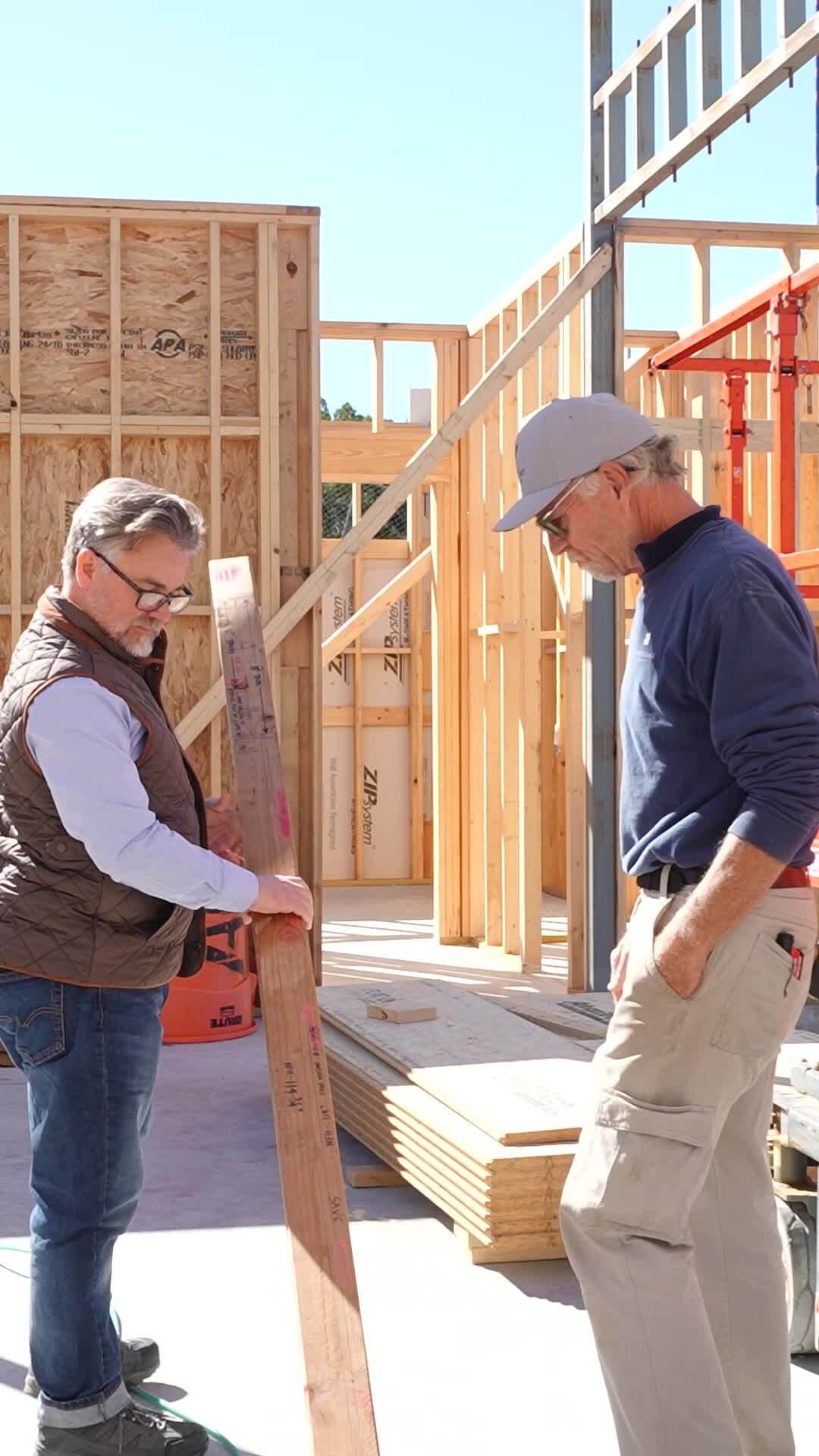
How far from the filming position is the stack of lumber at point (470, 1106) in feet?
13.4

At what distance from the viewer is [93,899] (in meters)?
2.71

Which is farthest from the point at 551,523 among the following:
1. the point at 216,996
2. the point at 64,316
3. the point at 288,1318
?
the point at 64,316

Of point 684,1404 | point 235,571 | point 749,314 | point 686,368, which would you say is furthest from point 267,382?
point 684,1404

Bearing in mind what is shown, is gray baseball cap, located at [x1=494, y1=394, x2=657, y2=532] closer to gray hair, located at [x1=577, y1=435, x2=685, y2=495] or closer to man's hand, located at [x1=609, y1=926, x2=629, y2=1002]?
gray hair, located at [x1=577, y1=435, x2=685, y2=495]

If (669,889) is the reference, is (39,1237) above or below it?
below

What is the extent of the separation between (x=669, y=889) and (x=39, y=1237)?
1265 mm

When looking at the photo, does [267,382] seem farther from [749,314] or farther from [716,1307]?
[716,1307]

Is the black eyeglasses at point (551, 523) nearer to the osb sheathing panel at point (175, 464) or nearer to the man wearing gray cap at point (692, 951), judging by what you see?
the man wearing gray cap at point (692, 951)

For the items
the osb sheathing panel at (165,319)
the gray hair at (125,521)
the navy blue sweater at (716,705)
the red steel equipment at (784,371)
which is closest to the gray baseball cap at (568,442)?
the navy blue sweater at (716,705)

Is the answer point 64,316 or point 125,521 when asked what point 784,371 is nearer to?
point 125,521

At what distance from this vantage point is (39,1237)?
2777 mm

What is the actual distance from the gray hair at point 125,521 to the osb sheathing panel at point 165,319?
17.5 ft

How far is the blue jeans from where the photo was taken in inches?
107

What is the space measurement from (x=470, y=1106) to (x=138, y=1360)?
131 cm
